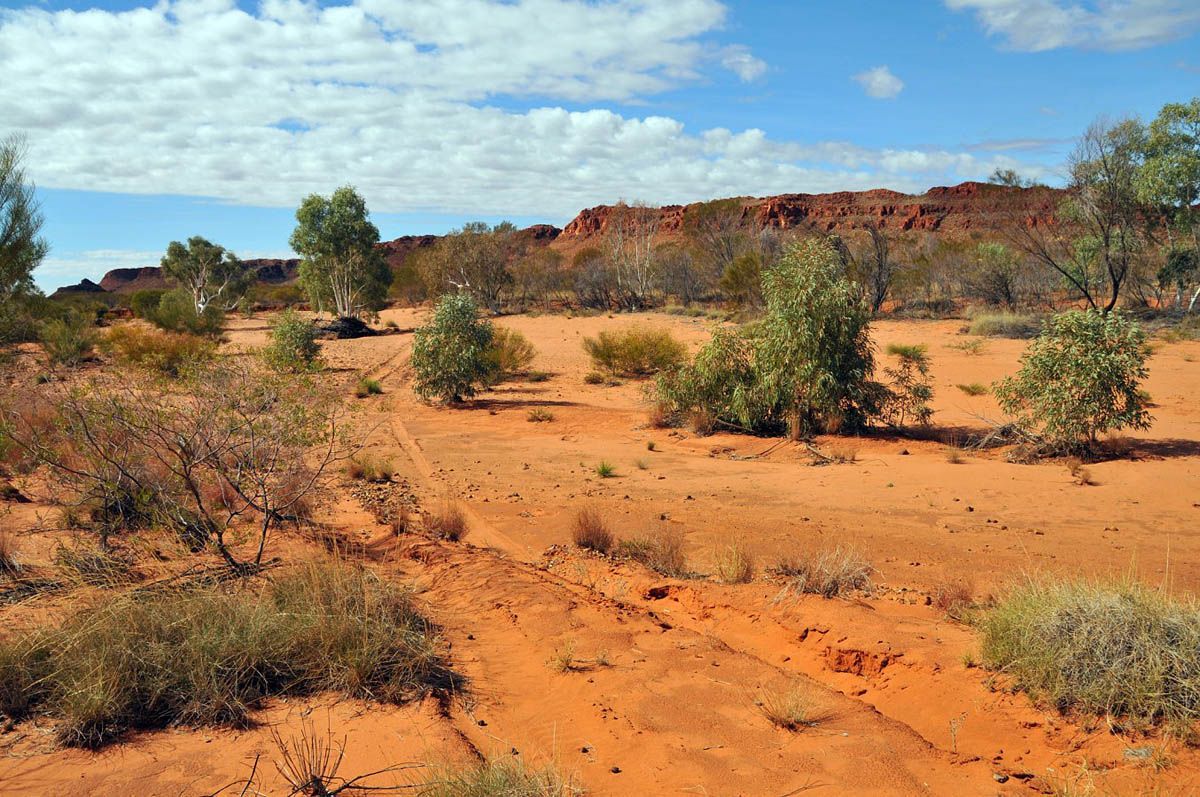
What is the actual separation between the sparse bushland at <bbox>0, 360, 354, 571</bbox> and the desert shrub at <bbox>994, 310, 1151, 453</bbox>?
10544mm

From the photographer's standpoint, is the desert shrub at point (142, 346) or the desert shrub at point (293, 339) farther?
the desert shrub at point (293, 339)

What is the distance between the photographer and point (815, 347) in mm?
14094

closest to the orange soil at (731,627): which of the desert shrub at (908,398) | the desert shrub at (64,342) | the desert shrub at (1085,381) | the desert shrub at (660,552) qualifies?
the desert shrub at (660,552)

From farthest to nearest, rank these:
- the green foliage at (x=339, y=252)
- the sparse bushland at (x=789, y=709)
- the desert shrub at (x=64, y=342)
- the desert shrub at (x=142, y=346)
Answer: the green foliage at (x=339, y=252) → the desert shrub at (x=64, y=342) → the desert shrub at (x=142, y=346) → the sparse bushland at (x=789, y=709)

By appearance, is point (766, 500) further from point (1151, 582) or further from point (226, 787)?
point (226, 787)

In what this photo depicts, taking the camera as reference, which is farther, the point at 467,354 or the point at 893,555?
the point at 467,354

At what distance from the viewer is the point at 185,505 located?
7.90 metres

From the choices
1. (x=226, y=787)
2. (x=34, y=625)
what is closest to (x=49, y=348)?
(x=34, y=625)

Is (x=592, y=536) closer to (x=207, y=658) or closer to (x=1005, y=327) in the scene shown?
(x=207, y=658)

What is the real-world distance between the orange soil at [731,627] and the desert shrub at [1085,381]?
639 millimetres

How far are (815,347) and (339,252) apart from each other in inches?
1303

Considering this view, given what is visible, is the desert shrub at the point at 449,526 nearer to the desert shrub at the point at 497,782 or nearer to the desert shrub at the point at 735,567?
the desert shrub at the point at 735,567

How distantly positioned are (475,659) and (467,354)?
1375 cm

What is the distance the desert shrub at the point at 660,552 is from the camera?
8105mm
